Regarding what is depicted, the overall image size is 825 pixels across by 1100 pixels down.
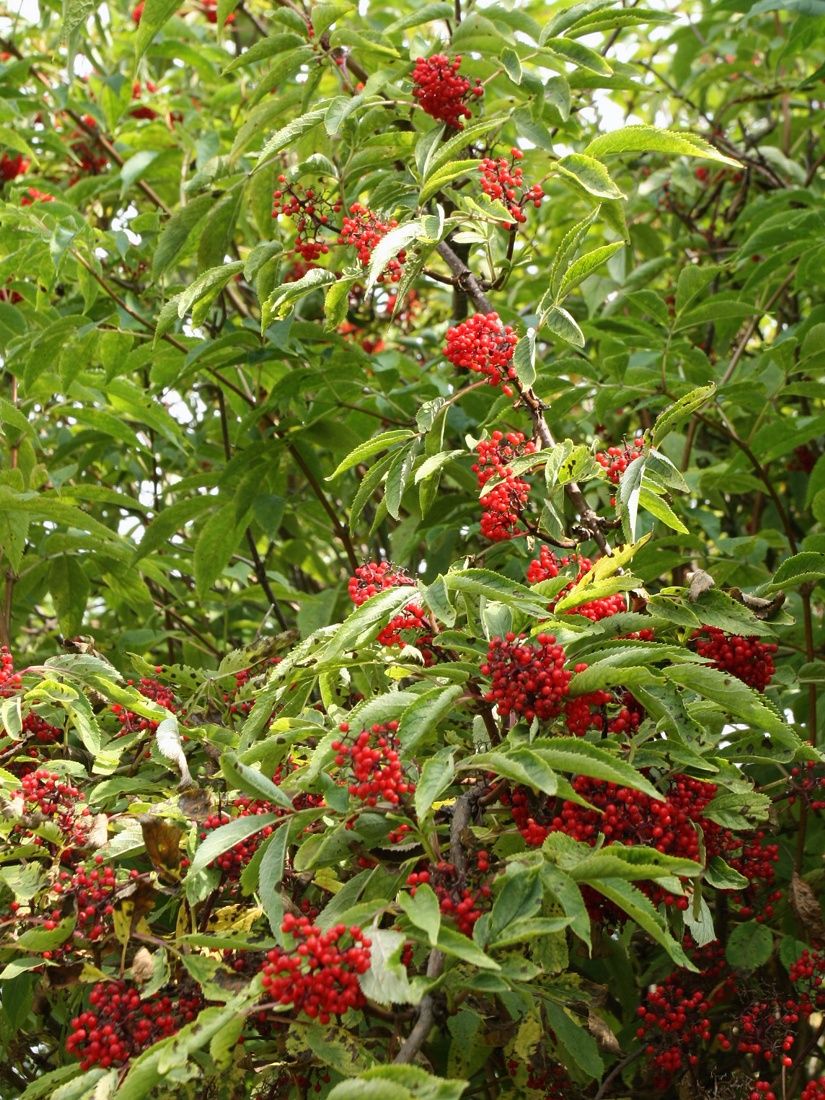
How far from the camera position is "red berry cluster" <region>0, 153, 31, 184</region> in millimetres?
3725

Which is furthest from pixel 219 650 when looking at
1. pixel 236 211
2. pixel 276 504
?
pixel 236 211

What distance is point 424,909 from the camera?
131cm

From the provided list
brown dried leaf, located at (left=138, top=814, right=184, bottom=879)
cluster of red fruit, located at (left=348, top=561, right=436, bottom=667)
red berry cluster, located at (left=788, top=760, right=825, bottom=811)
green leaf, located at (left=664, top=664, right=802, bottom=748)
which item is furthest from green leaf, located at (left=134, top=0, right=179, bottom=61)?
red berry cluster, located at (left=788, top=760, right=825, bottom=811)

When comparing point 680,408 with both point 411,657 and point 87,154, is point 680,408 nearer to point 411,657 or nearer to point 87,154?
point 411,657

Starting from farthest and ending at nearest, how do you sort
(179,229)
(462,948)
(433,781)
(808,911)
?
(179,229) < (808,911) < (433,781) < (462,948)

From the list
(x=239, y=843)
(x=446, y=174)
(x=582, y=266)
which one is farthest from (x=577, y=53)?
(x=239, y=843)

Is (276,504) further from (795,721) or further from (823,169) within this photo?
(823,169)

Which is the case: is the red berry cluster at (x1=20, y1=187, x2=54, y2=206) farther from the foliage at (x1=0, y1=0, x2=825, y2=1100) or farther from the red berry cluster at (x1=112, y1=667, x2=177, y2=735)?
the red berry cluster at (x1=112, y1=667, x2=177, y2=735)

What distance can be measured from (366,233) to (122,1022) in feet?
3.92

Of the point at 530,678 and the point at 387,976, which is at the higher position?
the point at 530,678

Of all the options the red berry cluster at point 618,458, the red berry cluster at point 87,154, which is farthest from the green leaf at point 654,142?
the red berry cluster at point 87,154

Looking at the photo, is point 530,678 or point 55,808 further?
point 55,808

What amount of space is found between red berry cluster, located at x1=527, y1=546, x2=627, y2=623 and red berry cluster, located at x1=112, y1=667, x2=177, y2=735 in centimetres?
63

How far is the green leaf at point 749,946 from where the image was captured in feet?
6.43
